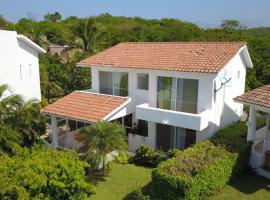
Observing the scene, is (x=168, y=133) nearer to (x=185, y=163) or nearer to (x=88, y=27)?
(x=185, y=163)

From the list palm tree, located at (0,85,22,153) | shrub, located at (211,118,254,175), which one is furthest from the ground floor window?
palm tree, located at (0,85,22,153)

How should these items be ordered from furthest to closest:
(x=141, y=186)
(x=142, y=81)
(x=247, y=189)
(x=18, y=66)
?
(x=18, y=66) < (x=142, y=81) < (x=141, y=186) < (x=247, y=189)

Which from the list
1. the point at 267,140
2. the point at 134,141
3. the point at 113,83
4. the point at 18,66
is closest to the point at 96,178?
the point at 134,141

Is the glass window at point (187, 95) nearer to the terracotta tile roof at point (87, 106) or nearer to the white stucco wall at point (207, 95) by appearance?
the white stucco wall at point (207, 95)

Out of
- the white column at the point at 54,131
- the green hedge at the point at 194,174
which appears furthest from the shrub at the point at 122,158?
the white column at the point at 54,131

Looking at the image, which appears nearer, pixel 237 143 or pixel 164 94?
pixel 237 143

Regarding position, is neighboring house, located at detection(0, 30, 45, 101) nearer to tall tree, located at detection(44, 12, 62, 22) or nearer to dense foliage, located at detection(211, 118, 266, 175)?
dense foliage, located at detection(211, 118, 266, 175)

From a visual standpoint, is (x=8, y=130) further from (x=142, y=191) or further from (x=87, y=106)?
(x=142, y=191)

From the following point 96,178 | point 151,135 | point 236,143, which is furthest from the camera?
point 151,135
